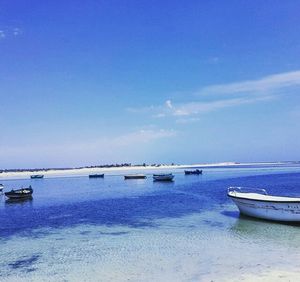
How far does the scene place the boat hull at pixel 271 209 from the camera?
70.4ft

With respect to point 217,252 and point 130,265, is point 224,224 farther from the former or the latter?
point 130,265

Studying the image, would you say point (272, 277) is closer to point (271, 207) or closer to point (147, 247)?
point (147, 247)

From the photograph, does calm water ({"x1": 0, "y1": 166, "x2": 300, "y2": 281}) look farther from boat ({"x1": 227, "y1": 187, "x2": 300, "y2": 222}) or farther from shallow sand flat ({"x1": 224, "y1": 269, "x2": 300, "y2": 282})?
boat ({"x1": 227, "y1": 187, "x2": 300, "y2": 222})

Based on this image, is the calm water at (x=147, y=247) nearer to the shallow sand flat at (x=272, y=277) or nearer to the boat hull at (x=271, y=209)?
the shallow sand flat at (x=272, y=277)

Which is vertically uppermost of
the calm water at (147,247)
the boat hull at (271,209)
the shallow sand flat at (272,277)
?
the boat hull at (271,209)

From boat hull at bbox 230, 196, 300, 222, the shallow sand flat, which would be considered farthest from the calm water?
boat hull at bbox 230, 196, 300, 222

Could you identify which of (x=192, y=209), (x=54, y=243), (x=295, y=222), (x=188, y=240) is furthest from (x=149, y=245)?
(x=192, y=209)

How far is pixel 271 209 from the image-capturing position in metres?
22.7

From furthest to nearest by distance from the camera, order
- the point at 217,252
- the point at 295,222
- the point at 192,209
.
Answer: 1. the point at 192,209
2. the point at 295,222
3. the point at 217,252

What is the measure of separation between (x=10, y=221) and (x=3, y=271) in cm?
1409

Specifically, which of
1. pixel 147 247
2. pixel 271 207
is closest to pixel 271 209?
pixel 271 207

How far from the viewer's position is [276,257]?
14750mm

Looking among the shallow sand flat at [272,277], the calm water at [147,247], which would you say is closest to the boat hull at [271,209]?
the calm water at [147,247]

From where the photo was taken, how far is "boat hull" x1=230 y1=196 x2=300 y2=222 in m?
21.5
